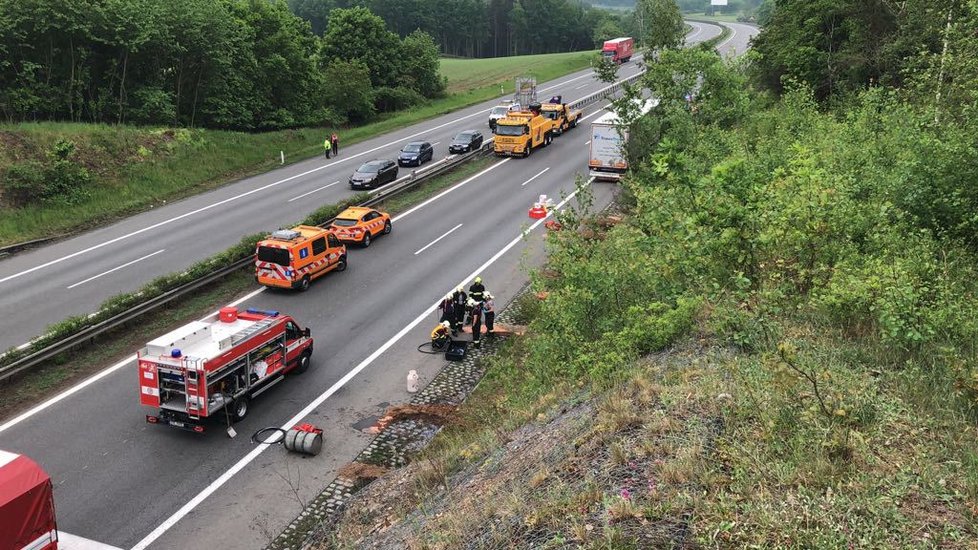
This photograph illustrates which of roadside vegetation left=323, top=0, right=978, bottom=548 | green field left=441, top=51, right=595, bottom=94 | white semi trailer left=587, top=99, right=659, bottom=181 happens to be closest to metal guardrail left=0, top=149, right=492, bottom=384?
roadside vegetation left=323, top=0, right=978, bottom=548

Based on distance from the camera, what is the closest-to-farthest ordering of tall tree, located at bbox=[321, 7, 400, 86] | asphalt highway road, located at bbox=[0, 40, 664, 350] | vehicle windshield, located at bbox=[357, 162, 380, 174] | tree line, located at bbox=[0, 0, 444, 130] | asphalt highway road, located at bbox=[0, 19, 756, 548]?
1. asphalt highway road, located at bbox=[0, 19, 756, 548]
2. asphalt highway road, located at bbox=[0, 40, 664, 350]
3. vehicle windshield, located at bbox=[357, 162, 380, 174]
4. tree line, located at bbox=[0, 0, 444, 130]
5. tall tree, located at bbox=[321, 7, 400, 86]

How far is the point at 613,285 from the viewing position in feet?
47.9

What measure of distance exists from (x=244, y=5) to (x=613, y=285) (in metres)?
49.6

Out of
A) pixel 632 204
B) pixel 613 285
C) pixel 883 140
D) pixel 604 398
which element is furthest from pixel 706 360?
pixel 632 204

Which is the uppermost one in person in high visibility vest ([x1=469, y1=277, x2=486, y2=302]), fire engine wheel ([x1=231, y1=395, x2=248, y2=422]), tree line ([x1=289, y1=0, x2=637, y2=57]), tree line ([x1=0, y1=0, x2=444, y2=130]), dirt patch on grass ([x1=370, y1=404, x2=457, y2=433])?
tree line ([x1=289, y1=0, x2=637, y2=57])

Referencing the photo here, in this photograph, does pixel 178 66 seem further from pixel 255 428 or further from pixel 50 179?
pixel 255 428

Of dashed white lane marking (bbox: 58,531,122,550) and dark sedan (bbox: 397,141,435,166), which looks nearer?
dashed white lane marking (bbox: 58,531,122,550)

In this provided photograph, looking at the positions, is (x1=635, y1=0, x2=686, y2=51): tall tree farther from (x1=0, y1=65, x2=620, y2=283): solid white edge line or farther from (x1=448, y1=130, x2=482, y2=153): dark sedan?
(x1=0, y1=65, x2=620, y2=283): solid white edge line

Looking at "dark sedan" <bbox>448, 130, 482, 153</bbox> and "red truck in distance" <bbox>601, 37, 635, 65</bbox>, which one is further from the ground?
"red truck in distance" <bbox>601, 37, 635, 65</bbox>

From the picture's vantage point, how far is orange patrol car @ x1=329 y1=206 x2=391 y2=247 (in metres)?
30.0

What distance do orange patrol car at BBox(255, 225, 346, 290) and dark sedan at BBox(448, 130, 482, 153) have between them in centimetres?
2281

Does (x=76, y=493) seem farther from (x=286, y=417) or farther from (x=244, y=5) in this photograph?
(x=244, y=5)

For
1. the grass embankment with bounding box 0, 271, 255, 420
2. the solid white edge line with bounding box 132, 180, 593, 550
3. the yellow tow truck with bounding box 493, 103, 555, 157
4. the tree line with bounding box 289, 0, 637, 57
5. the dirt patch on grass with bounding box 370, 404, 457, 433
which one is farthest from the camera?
the tree line with bounding box 289, 0, 637, 57

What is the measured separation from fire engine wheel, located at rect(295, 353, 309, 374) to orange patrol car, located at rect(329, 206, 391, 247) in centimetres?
1066
